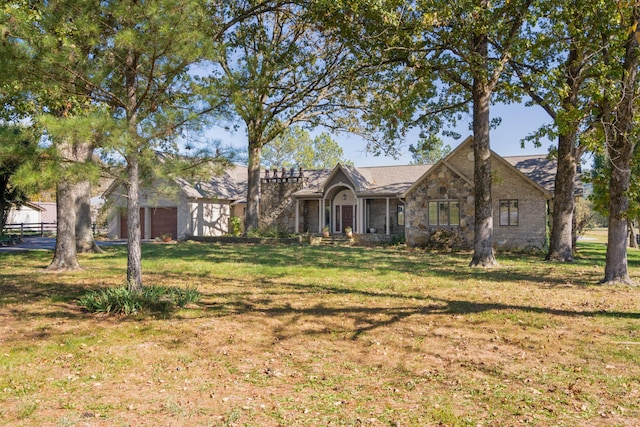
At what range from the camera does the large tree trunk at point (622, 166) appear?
37.1ft

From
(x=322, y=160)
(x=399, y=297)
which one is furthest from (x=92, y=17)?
(x=322, y=160)

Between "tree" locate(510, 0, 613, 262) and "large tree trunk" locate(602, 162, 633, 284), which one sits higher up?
"tree" locate(510, 0, 613, 262)

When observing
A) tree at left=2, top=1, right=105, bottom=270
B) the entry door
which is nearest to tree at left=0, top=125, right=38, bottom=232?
tree at left=2, top=1, right=105, bottom=270

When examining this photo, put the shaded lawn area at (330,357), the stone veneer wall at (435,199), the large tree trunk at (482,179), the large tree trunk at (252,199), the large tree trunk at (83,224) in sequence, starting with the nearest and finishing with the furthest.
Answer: the shaded lawn area at (330,357), the large tree trunk at (482,179), the large tree trunk at (83,224), the stone veneer wall at (435,199), the large tree trunk at (252,199)

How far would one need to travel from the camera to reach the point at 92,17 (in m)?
8.61

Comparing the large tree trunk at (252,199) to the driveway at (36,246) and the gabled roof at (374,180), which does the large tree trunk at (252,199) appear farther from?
the driveway at (36,246)

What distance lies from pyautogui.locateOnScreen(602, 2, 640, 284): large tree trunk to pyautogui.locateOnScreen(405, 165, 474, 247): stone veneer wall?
40.1 feet

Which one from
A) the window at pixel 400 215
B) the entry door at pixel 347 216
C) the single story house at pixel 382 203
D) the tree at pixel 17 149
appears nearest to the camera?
the tree at pixel 17 149

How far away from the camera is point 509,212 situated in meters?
24.5

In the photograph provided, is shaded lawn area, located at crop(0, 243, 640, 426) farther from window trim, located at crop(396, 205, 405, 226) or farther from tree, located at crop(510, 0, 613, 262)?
window trim, located at crop(396, 205, 405, 226)

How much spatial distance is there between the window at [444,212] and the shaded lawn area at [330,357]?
12936 mm

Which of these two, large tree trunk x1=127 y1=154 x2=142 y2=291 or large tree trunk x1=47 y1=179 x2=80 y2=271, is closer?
large tree trunk x1=127 y1=154 x2=142 y2=291

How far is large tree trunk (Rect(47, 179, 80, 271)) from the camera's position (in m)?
14.6

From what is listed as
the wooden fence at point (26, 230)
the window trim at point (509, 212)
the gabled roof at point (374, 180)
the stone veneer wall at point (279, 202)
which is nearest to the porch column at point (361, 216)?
the gabled roof at point (374, 180)
